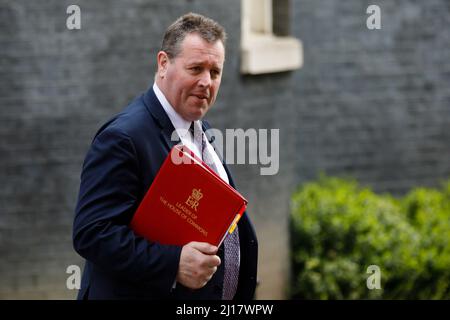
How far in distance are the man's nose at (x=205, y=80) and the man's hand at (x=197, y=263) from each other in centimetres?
63

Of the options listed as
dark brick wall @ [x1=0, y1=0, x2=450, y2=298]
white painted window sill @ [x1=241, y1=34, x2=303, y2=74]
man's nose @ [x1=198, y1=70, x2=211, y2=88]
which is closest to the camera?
man's nose @ [x1=198, y1=70, x2=211, y2=88]

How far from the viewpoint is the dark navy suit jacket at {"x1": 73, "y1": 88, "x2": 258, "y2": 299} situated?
3.72m

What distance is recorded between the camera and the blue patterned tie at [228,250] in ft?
13.5

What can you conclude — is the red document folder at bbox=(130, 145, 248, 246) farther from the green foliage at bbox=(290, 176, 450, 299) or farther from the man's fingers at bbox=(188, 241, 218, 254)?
the green foliage at bbox=(290, 176, 450, 299)

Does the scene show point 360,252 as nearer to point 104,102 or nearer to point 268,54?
point 268,54

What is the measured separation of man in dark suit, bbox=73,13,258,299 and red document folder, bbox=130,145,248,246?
0.05 m

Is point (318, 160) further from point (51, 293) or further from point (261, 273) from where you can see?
point (51, 293)

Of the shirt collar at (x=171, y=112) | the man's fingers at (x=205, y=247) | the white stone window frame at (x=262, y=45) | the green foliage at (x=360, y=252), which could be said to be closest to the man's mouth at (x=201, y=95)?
the shirt collar at (x=171, y=112)

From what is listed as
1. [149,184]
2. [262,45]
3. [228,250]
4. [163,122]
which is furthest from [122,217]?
[262,45]

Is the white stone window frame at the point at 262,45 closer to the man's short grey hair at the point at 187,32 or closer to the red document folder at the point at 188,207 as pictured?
the man's short grey hair at the point at 187,32

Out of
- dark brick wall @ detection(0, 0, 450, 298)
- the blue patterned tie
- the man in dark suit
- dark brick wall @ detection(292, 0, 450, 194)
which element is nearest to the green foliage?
dark brick wall @ detection(0, 0, 450, 298)

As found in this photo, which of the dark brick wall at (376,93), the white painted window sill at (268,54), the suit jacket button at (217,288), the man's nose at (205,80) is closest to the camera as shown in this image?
the man's nose at (205,80)

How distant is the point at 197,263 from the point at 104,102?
3.58 m

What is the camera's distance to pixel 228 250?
412 cm
